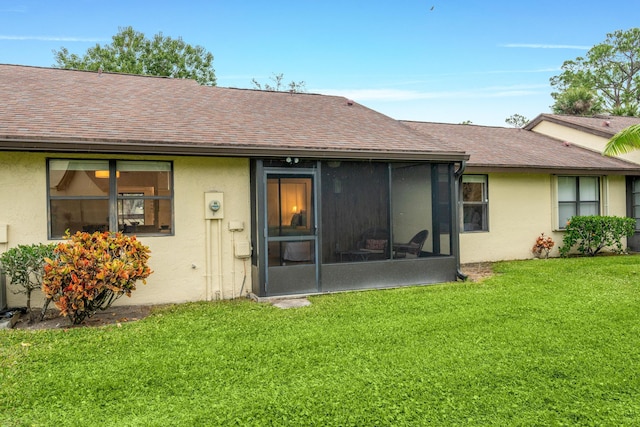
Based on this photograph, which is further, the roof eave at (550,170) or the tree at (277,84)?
the tree at (277,84)

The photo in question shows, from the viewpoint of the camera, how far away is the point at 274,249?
771 centimetres

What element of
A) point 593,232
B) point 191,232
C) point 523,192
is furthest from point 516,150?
point 191,232

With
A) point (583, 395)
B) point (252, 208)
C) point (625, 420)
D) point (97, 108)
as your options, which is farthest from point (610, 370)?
point (97, 108)

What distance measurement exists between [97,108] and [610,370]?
8451mm

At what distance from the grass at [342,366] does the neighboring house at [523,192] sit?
4.66 meters

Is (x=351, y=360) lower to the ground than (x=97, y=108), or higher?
lower

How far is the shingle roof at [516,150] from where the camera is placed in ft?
39.1

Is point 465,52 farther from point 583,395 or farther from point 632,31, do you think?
point 632,31

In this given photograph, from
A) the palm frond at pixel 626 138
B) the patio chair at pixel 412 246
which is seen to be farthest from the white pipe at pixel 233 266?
the palm frond at pixel 626 138

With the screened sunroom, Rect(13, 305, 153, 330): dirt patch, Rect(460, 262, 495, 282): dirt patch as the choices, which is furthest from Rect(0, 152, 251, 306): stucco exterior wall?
Rect(460, 262, 495, 282): dirt patch

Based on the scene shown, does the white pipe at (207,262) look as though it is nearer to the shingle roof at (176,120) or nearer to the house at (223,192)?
the house at (223,192)

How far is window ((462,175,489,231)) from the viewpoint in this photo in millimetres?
11508

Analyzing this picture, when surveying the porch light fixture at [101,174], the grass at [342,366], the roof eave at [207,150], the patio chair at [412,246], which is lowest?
the grass at [342,366]

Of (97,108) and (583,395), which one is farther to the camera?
(97,108)
